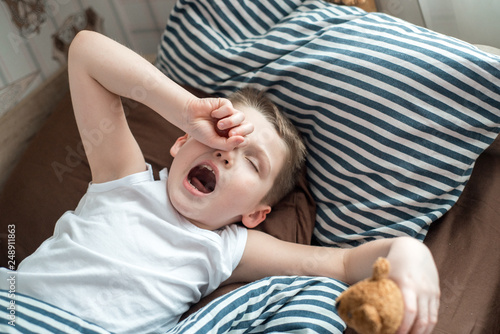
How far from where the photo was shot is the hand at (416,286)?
760mm

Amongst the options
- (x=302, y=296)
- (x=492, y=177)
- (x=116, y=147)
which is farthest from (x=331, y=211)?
(x=116, y=147)

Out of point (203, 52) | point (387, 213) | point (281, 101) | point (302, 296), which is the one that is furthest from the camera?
point (203, 52)

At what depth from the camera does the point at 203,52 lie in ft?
4.29

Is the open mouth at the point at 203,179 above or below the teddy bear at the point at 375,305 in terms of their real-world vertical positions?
above

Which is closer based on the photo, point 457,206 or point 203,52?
point 457,206

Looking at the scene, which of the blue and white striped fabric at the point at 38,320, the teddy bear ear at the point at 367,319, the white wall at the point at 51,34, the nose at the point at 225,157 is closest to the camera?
the teddy bear ear at the point at 367,319

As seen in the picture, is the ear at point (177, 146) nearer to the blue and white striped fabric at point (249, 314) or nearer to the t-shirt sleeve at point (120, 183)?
the t-shirt sleeve at point (120, 183)

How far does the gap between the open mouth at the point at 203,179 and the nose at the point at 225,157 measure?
0.22 ft

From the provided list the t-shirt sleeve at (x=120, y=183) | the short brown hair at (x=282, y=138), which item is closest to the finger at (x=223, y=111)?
the short brown hair at (x=282, y=138)

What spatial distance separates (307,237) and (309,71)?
1.29 feet

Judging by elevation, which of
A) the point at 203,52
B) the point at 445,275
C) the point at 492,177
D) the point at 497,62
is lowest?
the point at 445,275

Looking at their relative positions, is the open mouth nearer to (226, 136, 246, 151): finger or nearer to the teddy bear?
(226, 136, 246, 151): finger

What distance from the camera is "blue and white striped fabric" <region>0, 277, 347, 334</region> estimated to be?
911 millimetres

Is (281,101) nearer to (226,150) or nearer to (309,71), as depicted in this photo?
(309,71)
